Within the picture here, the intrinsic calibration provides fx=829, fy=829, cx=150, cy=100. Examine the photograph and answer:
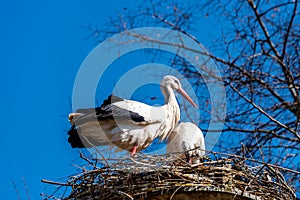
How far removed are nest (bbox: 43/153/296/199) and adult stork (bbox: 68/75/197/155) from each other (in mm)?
974

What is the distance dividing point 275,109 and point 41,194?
11.7 feet

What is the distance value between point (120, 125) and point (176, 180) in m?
1.77

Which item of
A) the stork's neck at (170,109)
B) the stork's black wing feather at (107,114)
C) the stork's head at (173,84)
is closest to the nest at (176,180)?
the stork's black wing feather at (107,114)

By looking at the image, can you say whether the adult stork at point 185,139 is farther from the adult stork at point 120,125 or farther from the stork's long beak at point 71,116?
the stork's long beak at point 71,116

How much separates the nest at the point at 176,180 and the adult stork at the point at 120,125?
0.97 metres

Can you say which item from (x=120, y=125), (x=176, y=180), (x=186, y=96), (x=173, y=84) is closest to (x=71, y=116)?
(x=120, y=125)

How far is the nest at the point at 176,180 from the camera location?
248 inches

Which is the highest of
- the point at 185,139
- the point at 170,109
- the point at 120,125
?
the point at 170,109

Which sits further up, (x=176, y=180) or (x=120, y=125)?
(x=120, y=125)

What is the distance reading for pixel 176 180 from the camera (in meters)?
6.38

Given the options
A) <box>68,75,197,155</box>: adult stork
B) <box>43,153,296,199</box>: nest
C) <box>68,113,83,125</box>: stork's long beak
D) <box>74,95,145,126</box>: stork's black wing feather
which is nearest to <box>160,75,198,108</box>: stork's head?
<box>68,75,197,155</box>: adult stork

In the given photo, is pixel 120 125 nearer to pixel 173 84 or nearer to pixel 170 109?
pixel 170 109

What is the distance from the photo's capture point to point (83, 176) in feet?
22.2

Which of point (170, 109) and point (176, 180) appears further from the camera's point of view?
point (170, 109)
